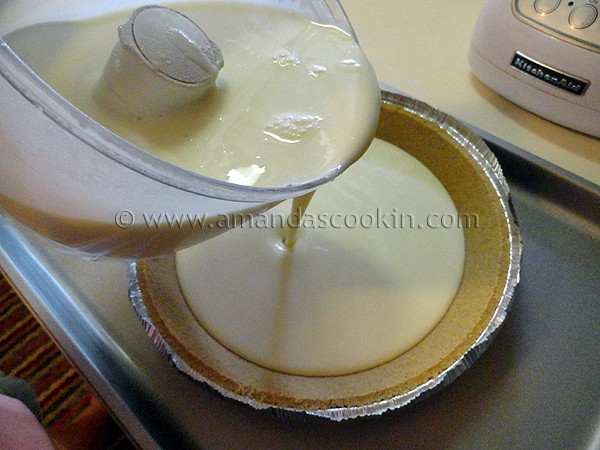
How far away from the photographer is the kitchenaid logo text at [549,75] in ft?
2.47

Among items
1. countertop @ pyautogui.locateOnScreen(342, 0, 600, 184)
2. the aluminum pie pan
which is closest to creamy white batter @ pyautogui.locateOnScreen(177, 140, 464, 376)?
the aluminum pie pan

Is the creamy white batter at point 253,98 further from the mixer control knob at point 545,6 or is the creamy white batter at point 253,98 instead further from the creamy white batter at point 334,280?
the mixer control knob at point 545,6

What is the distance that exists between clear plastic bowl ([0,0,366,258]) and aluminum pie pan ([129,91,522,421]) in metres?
0.18

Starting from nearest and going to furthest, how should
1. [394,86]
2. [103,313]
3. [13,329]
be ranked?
1. [103,313]
2. [394,86]
3. [13,329]

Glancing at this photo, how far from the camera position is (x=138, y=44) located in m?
0.44

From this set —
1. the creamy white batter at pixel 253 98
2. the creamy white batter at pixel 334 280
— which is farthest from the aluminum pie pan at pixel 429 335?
the creamy white batter at pixel 253 98

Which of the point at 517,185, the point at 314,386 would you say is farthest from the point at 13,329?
the point at 517,185

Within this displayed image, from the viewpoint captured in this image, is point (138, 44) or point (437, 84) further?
point (437, 84)

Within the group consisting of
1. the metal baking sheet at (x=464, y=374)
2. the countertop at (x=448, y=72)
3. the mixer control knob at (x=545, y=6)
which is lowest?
the metal baking sheet at (x=464, y=374)

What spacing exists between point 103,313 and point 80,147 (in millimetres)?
429

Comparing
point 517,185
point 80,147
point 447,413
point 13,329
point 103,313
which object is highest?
point 80,147

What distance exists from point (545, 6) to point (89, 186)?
2.31 ft

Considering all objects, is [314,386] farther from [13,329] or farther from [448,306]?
[13,329]

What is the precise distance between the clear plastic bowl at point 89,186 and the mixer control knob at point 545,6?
20.9 inches
